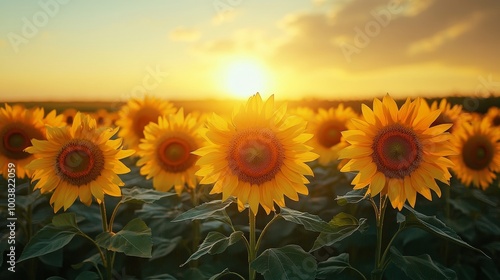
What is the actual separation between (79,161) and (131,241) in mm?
812

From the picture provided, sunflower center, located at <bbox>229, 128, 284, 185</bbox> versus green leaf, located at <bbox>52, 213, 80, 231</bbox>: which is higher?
sunflower center, located at <bbox>229, 128, 284, 185</bbox>

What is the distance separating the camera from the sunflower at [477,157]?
7.20 meters

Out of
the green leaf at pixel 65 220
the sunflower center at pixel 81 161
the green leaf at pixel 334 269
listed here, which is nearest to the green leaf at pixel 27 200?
the sunflower center at pixel 81 161

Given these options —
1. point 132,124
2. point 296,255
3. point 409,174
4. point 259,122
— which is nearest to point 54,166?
point 259,122

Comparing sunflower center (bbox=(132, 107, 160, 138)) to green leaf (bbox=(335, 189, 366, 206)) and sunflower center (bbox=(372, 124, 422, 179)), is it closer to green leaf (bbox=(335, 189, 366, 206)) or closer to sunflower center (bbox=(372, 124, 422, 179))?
green leaf (bbox=(335, 189, 366, 206))

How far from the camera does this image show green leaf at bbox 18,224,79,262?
3623 millimetres

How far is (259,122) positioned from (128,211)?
3059 mm

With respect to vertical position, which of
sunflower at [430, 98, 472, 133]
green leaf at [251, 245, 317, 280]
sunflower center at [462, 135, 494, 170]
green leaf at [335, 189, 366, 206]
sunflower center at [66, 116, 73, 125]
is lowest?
green leaf at [251, 245, 317, 280]

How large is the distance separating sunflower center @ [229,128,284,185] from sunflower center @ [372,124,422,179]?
0.61m

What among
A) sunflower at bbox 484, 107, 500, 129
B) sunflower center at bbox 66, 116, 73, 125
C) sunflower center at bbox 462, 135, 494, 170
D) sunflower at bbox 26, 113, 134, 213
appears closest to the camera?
sunflower at bbox 26, 113, 134, 213

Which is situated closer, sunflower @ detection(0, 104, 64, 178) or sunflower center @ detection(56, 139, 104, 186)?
sunflower center @ detection(56, 139, 104, 186)

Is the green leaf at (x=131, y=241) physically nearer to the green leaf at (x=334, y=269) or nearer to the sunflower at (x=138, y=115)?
the green leaf at (x=334, y=269)

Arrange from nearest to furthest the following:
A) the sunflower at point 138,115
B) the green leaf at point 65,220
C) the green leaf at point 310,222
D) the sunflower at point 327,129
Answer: the green leaf at point 310,222 < the green leaf at point 65,220 < the sunflower at point 138,115 < the sunflower at point 327,129

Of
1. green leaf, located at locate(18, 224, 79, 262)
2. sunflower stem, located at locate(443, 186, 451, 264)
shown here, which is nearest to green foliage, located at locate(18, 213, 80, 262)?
green leaf, located at locate(18, 224, 79, 262)
